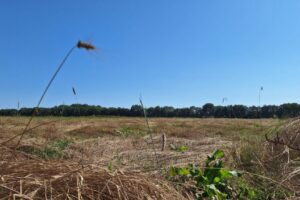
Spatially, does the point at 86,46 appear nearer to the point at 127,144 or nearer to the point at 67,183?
the point at 67,183

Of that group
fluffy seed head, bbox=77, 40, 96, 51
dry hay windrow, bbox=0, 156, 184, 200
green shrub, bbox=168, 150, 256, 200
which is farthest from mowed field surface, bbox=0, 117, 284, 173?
fluffy seed head, bbox=77, 40, 96, 51

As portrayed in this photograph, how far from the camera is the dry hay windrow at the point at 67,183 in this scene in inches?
78.2

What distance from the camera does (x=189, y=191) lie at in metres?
3.25

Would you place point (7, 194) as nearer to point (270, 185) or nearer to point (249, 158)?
point (270, 185)

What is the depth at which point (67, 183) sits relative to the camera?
208cm

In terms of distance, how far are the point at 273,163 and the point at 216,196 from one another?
2.26 metres

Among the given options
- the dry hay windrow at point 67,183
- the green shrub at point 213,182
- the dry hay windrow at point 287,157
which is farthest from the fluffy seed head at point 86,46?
the dry hay windrow at point 287,157

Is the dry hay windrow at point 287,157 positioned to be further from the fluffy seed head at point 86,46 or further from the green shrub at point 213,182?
the fluffy seed head at point 86,46

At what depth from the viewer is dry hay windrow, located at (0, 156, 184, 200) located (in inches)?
78.2

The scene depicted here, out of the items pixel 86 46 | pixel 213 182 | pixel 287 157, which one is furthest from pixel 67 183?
pixel 287 157

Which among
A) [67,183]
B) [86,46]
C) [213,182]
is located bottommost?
[213,182]

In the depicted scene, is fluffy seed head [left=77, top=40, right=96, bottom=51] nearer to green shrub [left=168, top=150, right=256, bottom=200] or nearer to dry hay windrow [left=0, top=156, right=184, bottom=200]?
dry hay windrow [left=0, top=156, right=184, bottom=200]

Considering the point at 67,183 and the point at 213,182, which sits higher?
the point at 67,183

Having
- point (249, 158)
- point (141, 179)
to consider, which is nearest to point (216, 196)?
point (141, 179)
